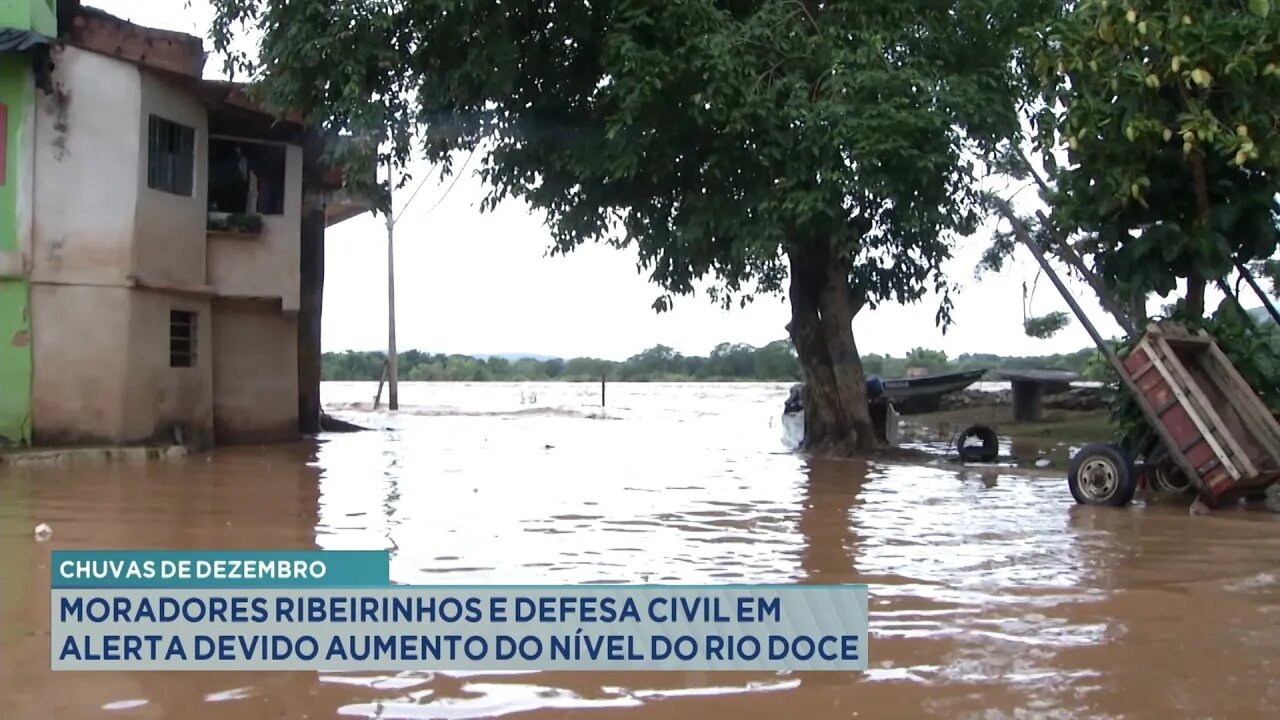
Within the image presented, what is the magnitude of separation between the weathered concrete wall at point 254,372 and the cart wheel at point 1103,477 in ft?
43.8

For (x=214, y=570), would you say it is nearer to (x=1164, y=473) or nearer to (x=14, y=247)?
(x=1164, y=473)

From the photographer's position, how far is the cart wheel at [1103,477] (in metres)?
9.73

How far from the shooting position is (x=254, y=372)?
19.0m

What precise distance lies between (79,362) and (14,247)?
5.50ft

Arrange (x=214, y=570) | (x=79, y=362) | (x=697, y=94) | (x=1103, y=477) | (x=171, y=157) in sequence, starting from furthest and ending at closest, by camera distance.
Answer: (x=171, y=157)
(x=79, y=362)
(x=697, y=94)
(x=1103, y=477)
(x=214, y=570)

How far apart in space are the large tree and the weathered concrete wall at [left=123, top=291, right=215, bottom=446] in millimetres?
3742

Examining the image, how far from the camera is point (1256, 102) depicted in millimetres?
8656

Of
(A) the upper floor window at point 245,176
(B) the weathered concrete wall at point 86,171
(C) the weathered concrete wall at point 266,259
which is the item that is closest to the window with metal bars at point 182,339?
(C) the weathered concrete wall at point 266,259

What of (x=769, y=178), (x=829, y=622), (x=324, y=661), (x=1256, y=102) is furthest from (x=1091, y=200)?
(x=324, y=661)

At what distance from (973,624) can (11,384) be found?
13.5m

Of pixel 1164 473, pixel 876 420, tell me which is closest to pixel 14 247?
pixel 876 420

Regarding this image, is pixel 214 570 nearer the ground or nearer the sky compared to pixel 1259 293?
nearer the ground

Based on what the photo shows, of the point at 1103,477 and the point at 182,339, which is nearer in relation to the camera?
the point at 1103,477
